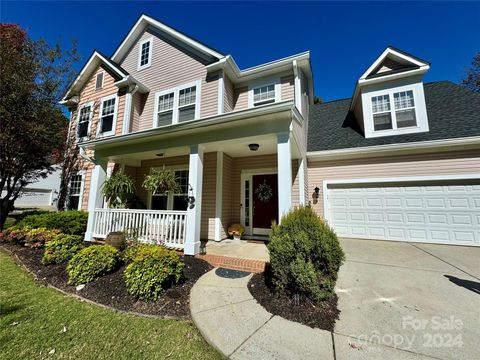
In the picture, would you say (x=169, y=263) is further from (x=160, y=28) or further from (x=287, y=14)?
(x=160, y=28)

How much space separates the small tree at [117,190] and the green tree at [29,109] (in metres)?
5.14

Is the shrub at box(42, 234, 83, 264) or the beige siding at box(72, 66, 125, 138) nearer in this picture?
the shrub at box(42, 234, 83, 264)

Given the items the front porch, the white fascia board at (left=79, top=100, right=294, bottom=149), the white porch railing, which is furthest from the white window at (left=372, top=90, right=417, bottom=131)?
the white porch railing

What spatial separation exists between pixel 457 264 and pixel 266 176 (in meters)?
5.28

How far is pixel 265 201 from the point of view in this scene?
734cm

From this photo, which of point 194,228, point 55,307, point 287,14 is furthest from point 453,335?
point 287,14

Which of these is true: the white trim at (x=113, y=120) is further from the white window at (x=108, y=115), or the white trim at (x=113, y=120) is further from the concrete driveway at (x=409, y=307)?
the concrete driveway at (x=409, y=307)

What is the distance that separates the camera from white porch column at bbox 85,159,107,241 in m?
6.50

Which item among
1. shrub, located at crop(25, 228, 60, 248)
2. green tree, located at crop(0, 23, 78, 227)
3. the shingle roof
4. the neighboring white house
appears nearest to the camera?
shrub, located at crop(25, 228, 60, 248)

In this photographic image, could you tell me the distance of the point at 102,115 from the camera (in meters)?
9.34

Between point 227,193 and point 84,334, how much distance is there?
17.6ft

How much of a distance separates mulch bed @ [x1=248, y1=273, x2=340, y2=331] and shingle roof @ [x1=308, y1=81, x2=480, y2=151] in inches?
239

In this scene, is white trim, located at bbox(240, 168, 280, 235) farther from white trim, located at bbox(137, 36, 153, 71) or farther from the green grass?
white trim, located at bbox(137, 36, 153, 71)

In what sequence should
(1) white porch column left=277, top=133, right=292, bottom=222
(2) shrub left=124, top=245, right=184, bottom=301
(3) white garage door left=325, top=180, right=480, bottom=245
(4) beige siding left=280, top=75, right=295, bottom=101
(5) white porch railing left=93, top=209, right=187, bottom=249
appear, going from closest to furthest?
(2) shrub left=124, top=245, right=184, bottom=301
(1) white porch column left=277, top=133, right=292, bottom=222
(5) white porch railing left=93, top=209, right=187, bottom=249
(3) white garage door left=325, top=180, right=480, bottom=245
(4) beige siding left=280, top=75, right=295, bottom=101
